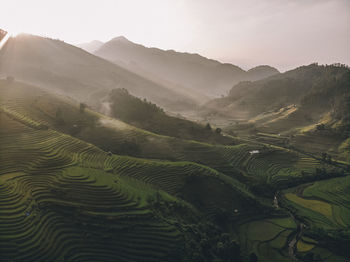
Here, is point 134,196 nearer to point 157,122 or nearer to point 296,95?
point 157,122

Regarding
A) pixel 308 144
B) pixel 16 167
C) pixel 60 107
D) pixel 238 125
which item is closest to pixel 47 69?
pixel 60 107

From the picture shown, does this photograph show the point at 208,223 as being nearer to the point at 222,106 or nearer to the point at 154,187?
the point at 154,187

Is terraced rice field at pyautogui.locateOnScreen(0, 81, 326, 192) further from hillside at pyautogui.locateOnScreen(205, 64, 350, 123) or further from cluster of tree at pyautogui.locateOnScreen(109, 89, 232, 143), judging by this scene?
hillside at pyautogui.locateOnScreen(205, 64, 350, 123)

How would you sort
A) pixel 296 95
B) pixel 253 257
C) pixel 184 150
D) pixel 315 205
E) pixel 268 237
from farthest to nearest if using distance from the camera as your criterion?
pixel 296 95, pixel 184 150, pixel 315 205, pixel 268 237, pixel 253 257

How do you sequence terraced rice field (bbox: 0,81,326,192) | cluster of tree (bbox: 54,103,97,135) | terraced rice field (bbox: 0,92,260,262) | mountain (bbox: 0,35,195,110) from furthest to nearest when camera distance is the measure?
mountain (bbox: 0,35,195,110)
cluster of tree (bbox: 54,103,97,135)
terraced rice field (bbox: 0,81,326,192)
terraced rice field (bbox: 0,92,260,262)

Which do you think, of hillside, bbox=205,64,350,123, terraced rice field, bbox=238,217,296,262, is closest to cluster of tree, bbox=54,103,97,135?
terraced rice field, bbox=238,217,296,262

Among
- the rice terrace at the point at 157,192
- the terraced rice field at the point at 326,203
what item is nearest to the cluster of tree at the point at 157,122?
the rice terrace at the point at 157,192

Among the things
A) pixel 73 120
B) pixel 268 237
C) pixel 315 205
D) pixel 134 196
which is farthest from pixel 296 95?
pixel 134 196

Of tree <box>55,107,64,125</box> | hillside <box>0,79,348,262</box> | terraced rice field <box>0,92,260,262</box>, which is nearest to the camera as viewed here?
terraced rice field <box>0,92,260,262</box>

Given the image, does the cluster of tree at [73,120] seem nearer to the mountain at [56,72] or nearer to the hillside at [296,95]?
the mountain at [56,72]
